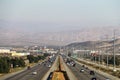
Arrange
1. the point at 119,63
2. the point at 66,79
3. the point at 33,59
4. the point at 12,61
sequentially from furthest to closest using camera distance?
the point at 33,59 → the point at 119,63 → the point at 12,61 → the point at 66,79

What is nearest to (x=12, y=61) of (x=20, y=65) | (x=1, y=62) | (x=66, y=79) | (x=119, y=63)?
(x=20, y=65)

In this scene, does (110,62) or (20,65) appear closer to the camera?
(20,65)

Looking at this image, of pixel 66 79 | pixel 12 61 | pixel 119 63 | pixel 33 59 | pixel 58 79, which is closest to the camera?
pixel 58 79

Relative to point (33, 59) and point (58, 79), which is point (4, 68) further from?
point (33, 59)

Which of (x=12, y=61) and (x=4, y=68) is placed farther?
(x=12, y=61)

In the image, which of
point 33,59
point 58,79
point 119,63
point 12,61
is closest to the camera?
point 58,79

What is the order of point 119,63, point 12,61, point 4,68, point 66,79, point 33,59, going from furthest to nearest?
point 33,59 → point 119,63 → point 12,61 → point 4,68 → point 66,79

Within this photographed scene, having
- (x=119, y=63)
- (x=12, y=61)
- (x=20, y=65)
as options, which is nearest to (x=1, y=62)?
(x=12, y=61)

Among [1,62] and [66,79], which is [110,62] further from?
[66,79]
